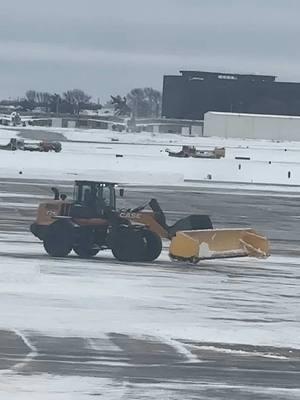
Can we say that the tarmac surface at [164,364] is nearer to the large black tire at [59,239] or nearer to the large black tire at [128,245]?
the large black tire at [128,245]

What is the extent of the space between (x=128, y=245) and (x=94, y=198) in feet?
4.10

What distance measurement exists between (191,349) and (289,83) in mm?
185770

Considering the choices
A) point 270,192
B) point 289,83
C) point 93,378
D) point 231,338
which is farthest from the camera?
point 289,83

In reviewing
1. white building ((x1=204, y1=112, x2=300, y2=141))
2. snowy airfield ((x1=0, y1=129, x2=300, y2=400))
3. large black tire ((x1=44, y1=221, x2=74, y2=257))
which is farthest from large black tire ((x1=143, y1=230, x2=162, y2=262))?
white building ((x1=204, y1=112, x2=300, y2=141))

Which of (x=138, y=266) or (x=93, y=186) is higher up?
(x=93, y=186)

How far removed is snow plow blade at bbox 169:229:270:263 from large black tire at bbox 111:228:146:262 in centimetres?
66

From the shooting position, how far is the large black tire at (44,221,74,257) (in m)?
24.6

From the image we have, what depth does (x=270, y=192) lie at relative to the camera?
59.2 m

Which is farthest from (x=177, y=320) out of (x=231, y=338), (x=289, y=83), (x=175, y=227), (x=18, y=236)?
(x=289, y=83)

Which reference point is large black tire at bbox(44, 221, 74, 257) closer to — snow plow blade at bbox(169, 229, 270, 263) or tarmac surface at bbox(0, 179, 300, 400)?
snow plow blade at bbox(169, 229, 270, 263)

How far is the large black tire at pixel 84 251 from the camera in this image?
2500 centimetres

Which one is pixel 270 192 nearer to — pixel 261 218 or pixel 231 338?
pixel 261 218

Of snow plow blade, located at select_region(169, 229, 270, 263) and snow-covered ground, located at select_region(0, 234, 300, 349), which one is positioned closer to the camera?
snow-covered ground, located at select_region(0, 234, 300, 349)

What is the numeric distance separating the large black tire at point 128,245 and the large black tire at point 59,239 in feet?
3.05
